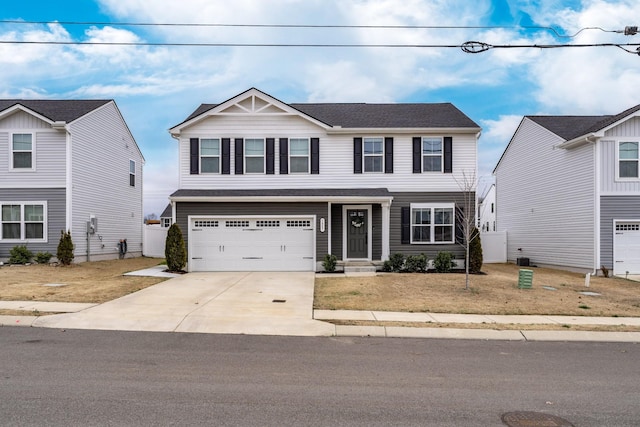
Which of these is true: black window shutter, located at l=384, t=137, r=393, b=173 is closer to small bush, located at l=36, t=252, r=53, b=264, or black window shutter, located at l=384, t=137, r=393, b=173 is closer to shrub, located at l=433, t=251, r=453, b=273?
shrub, located at l=433, t=251, r=453, b=273

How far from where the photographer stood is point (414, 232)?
19109 millimetres

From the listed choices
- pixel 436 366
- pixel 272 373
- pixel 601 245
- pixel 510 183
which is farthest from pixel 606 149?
pixel 272 373

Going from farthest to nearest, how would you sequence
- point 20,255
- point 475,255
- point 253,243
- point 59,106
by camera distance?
point 59,106 < point 20,255 < point 253,243 < point 475,255

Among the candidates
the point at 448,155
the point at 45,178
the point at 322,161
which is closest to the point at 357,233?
the point at 322,161

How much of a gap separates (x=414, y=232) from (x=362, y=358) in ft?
42.0

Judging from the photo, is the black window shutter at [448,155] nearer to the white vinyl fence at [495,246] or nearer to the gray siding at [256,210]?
the gray siding at [256,210]

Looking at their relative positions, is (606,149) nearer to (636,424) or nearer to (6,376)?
(636,424)

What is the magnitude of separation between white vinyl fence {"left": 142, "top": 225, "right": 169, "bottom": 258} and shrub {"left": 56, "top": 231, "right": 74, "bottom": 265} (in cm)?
858

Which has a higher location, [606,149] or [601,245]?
[606,149]

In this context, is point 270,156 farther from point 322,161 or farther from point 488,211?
point 488,211

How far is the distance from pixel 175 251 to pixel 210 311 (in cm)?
803

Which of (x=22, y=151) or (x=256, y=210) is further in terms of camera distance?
(x=22, y=151)

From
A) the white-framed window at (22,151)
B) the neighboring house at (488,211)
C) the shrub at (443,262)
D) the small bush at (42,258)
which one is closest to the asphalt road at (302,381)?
the shrub at (443,262)

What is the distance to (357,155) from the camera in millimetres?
19312
